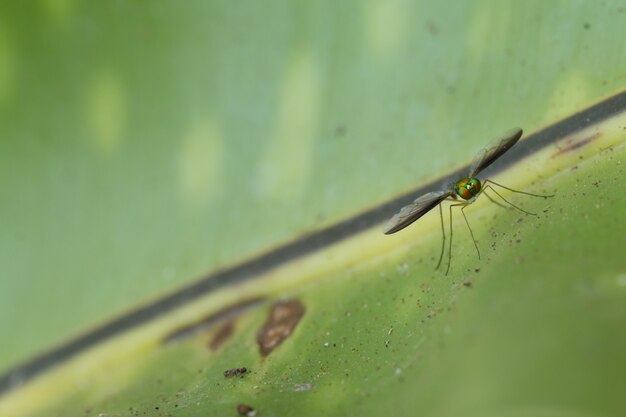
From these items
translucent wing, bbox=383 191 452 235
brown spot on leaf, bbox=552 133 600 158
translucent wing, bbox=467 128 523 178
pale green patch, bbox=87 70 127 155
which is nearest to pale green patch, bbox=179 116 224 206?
pale green patch, bbox=87 70 127 155

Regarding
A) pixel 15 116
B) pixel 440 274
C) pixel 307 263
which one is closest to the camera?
pixel 440 274

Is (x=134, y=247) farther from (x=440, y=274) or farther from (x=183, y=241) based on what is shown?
(x=440, y=274)

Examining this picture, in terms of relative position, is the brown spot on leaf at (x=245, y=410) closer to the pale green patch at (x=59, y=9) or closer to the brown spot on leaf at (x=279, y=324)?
the brown spot on leaf at (x=279, y=324)

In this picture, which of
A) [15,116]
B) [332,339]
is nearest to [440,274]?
[332,339]

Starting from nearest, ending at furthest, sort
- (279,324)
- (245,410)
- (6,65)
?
(245,410) < (279,324) < (6,65)

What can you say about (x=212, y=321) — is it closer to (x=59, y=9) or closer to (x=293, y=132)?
(x=293, y=132)

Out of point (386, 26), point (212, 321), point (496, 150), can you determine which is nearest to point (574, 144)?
point (496, 150)
